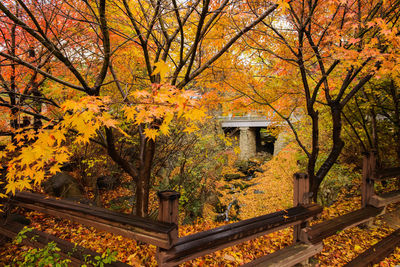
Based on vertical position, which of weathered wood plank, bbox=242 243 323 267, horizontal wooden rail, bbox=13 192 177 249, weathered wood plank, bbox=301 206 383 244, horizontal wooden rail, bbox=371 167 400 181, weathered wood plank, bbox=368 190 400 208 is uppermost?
horizontal wooden rail, bbox=371 167 400 181

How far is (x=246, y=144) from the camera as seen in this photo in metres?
21.6

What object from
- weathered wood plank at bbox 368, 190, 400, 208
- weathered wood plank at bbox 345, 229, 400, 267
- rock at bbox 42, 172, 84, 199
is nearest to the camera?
weathered wood plank at bbox 345, 229, 400, 267

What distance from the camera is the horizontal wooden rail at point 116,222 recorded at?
6.50ft

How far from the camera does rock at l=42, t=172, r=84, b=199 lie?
6344 mm

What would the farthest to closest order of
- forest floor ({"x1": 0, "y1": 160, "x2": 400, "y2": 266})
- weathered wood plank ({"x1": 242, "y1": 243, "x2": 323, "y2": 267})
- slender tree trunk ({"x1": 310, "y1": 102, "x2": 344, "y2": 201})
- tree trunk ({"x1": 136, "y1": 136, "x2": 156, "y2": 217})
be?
slender tree trunk ({"x1": 310, "y1": 102, "x2": 344, "y2": 201})
tree trunk ({"x1": 136, "y1": 136, "x2": 156, "y2": 217})
forest floor ({"x1": 0, "y1": 160, "x2": 400, "y2": 266})
weathered wood plank ({"x1": 242, "y1": 243, "x2": 323, "y2": 267})

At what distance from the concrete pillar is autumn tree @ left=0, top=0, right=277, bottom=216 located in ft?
52.6

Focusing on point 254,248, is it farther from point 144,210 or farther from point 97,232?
point 97,232

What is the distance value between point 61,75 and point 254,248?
22.0 feet

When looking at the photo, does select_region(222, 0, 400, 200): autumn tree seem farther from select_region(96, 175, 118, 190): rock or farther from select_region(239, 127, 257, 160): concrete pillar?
select_region(239, 127, 257, 160): concrete pillar

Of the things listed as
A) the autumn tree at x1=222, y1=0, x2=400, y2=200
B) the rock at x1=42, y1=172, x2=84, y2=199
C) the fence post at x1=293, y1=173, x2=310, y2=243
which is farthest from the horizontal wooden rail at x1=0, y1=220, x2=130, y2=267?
the autumn tree at x1=222, y1=0, x2=400, y2=200

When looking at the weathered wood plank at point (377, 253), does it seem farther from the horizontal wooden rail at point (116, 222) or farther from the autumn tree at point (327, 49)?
the horizontal wooden rail at point (116, 222)

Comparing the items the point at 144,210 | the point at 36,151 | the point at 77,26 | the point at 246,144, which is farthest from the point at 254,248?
the point at 246,144

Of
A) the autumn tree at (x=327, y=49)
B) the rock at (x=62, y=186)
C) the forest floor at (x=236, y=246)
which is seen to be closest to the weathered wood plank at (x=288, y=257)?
the forest floor at (x=236, y=246)

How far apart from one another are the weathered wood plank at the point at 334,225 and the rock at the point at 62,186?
6.78 meters
